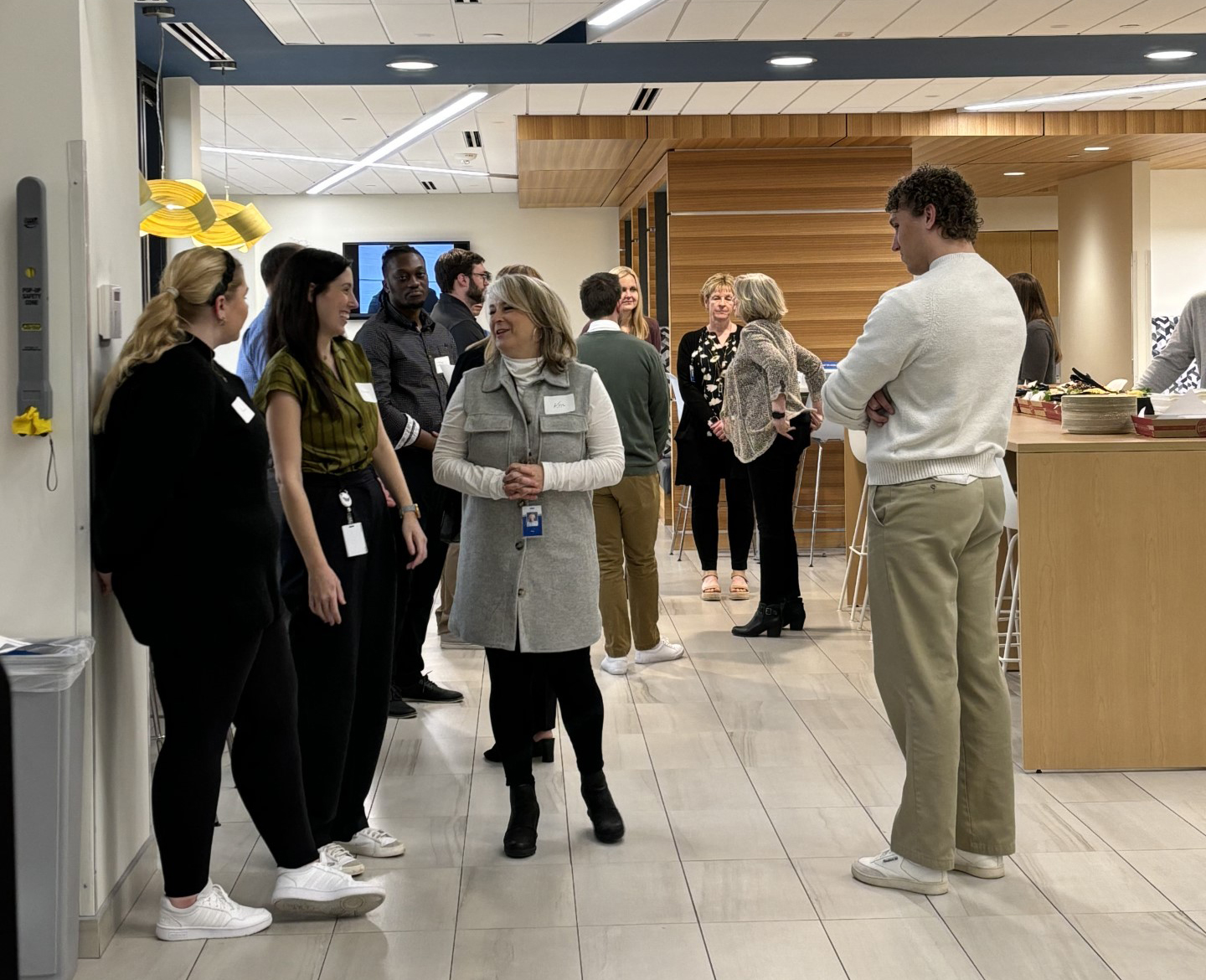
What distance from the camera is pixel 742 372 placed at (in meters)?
6.05

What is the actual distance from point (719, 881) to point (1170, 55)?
234 inches

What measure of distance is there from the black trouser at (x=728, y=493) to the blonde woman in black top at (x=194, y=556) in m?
3.94

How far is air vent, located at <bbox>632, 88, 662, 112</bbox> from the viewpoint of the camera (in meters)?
7.52

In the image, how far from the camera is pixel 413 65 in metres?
7.09

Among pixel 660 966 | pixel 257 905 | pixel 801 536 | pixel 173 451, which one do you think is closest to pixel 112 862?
pixel 257 905

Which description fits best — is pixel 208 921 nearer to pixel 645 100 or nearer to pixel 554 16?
pixel 554 16

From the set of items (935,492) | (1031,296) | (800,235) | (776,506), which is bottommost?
(776,506)

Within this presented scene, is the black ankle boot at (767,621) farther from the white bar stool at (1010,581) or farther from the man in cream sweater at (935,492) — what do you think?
the man in cream sweater at (935,492)

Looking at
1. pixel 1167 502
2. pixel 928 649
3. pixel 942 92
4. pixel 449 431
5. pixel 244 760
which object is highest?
pixel 942 92

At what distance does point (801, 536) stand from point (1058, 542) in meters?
5.05

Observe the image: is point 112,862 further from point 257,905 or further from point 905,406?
point 905,406

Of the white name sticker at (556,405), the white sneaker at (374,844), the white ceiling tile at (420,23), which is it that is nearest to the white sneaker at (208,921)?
the white sneaker at (374,844)

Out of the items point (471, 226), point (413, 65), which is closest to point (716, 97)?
point (413, 65)

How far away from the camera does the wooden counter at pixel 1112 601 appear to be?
392 centimetres
